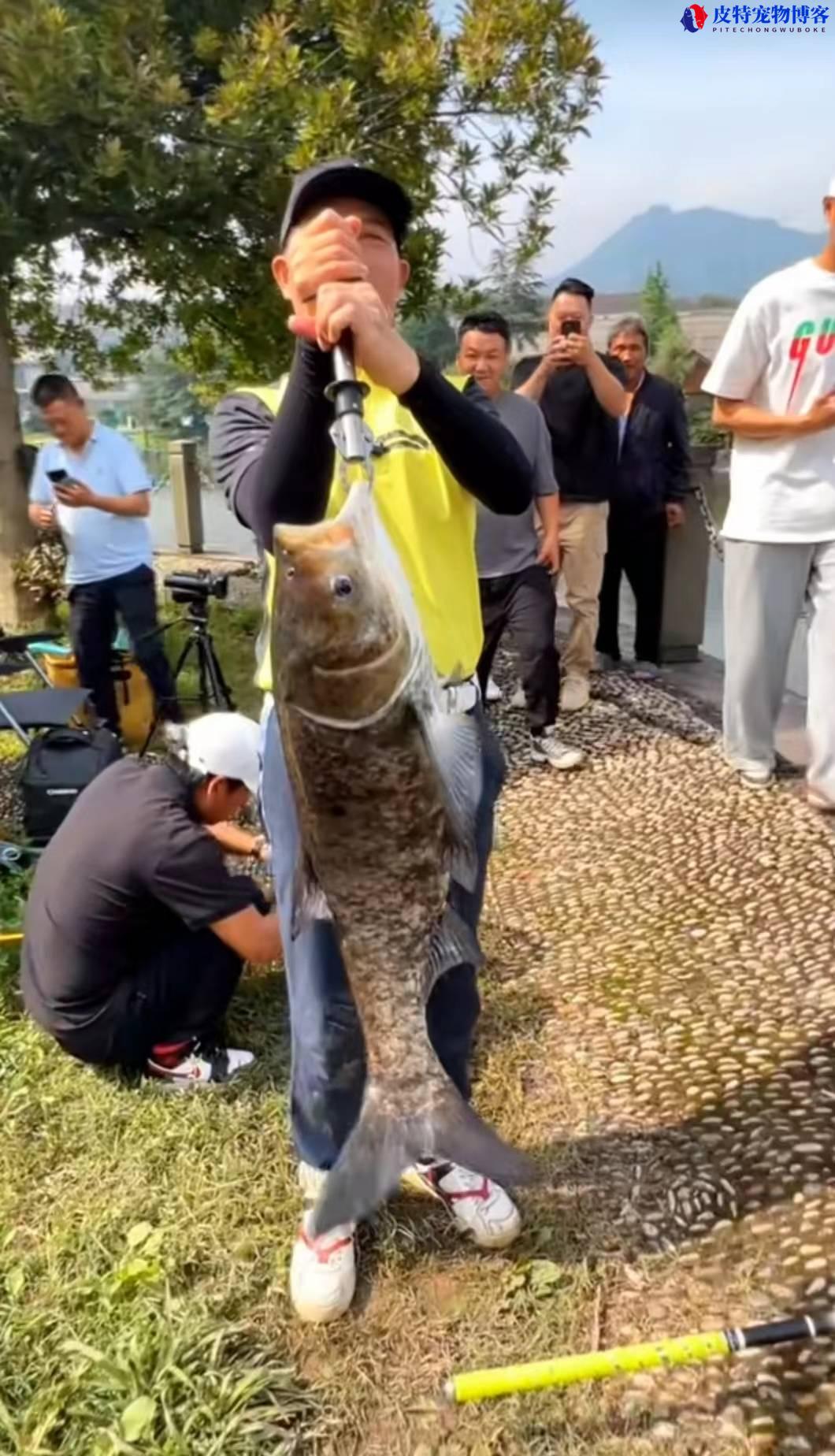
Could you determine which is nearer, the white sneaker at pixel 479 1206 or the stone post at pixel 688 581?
the white sneaker at pixel 479 1206

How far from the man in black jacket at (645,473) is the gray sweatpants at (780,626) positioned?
1876 millimetres

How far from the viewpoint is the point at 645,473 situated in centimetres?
668

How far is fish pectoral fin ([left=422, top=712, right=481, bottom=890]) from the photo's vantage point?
6.01ft

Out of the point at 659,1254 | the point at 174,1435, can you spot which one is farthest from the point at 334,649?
the point at 659,1254

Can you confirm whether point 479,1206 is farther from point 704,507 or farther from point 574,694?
point 704,507

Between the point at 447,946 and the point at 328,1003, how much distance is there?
375mm

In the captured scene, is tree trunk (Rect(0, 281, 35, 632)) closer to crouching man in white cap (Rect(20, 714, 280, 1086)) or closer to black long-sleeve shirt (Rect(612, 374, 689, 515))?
black long-sleeve shirt (Rect(612, 374, 689, 515))

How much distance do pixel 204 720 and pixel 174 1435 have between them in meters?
1.80

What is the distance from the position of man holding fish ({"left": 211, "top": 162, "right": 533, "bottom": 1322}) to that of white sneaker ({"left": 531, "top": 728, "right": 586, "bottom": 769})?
3.19 m

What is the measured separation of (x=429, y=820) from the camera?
1894mm

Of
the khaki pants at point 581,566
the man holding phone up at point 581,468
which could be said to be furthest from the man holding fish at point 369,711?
the khaki pants at point 581,566

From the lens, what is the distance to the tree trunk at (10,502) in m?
8.40

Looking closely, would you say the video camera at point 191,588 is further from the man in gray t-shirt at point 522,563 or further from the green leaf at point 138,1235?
the green leaf at point 138,1235

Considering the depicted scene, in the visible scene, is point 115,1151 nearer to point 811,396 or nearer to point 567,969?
point 567,969
